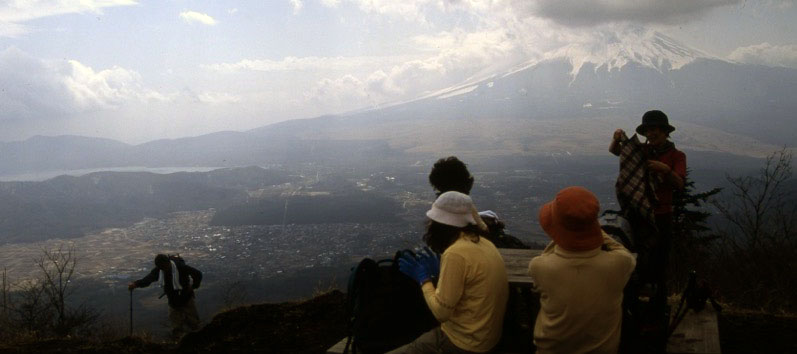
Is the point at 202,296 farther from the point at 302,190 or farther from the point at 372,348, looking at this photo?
the point at 302,190

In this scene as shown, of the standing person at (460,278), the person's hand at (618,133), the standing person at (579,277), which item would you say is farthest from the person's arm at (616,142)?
the standing person at (460,278)

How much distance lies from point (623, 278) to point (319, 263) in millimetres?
65716

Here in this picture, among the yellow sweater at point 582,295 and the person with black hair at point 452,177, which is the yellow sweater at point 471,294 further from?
the person with black hair at point 452,177

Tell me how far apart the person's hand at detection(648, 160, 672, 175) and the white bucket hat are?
1742 mm

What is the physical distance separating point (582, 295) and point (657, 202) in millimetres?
1771

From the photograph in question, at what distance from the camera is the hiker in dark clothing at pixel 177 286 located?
7.27m

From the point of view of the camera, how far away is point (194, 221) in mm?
119688

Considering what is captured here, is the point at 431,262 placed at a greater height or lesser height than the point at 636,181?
lesser

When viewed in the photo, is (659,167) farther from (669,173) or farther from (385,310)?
(385,310)

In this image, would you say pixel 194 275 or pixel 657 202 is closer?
pixel 657 202

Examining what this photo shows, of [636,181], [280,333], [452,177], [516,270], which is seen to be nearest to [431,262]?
[452,177]

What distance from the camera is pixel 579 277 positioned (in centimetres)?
251

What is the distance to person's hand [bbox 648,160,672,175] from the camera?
3791 mm

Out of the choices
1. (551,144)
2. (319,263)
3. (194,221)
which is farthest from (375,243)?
(551,144)
